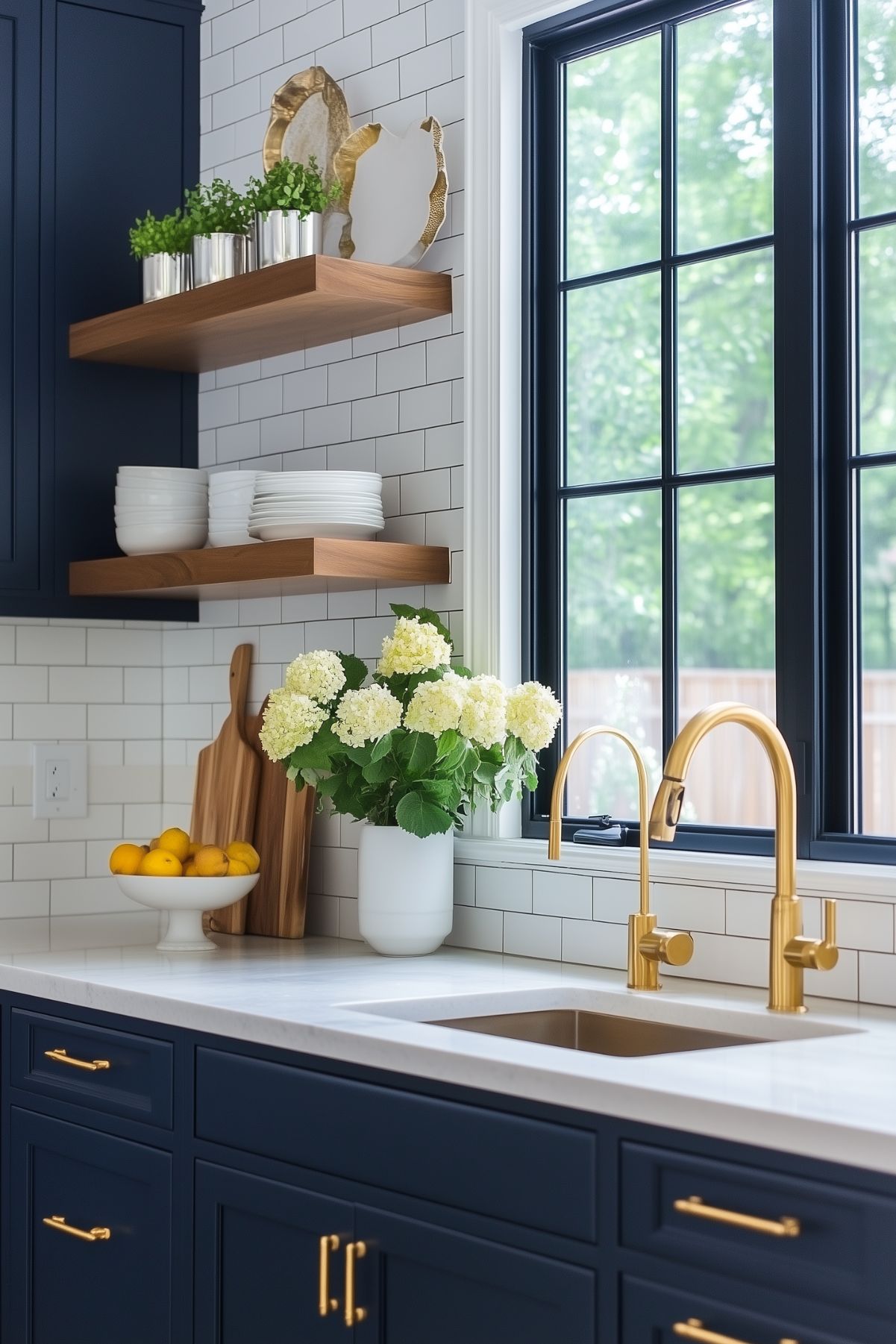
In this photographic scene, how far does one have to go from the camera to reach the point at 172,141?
12.1ft

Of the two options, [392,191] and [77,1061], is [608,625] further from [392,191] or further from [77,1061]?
[77,1061]

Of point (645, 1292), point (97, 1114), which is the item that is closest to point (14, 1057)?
point (97, 1114)

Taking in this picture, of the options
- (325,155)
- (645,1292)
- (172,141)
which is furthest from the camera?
(172,141)

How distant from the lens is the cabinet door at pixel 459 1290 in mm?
1828

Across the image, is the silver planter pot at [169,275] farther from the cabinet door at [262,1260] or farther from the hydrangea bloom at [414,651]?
the cabinet door at [262,1260]

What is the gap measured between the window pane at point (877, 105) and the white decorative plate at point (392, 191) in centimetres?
81

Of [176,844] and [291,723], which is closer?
[291,723]

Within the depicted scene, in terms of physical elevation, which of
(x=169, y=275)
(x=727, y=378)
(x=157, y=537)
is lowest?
(x=157, y=537)

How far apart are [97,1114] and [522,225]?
1730mm

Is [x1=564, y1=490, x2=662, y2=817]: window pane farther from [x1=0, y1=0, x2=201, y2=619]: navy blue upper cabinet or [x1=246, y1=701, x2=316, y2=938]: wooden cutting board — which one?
[x1=0, y1=0, x2=201, y2=619]: navy blue upper cabinet

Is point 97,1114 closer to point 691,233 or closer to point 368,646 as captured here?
point 368,646

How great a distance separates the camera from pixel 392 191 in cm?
316

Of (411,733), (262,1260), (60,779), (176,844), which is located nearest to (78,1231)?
(262,1260)

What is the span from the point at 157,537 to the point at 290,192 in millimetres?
750
